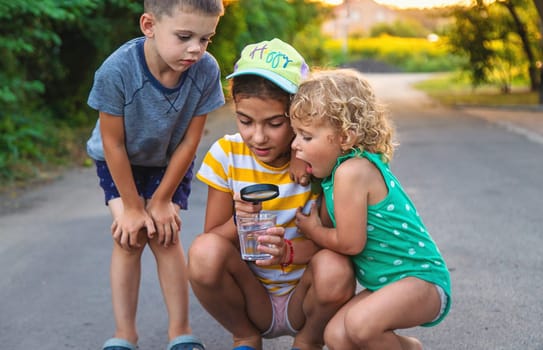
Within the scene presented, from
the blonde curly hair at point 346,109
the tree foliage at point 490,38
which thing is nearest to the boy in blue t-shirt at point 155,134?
the blonde curly hair at point 346,109

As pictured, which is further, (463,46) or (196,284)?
(463,46)

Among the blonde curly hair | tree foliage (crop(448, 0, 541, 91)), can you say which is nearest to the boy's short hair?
the blonde curly hair

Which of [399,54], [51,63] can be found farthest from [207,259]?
[399,54]

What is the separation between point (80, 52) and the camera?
10.7m

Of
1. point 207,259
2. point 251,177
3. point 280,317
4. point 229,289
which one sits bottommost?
point 280,317

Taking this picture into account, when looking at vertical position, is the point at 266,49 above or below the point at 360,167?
above

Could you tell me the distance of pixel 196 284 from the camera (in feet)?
9.74

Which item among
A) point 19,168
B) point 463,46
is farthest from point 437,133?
point 463,46

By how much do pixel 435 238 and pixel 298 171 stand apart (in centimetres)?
253

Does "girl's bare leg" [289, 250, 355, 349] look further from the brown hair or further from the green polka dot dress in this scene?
the brown hair

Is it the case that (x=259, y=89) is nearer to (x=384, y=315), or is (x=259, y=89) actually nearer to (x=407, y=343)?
(x=384, y=315)

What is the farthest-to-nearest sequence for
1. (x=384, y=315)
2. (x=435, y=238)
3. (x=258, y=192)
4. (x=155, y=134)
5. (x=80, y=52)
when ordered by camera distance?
(x=80, y=52)
(x=435, y=238)
(x=155, y=134)
(x=258, y=192)
(x=384, y=315)

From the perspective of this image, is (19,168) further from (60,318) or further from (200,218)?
(60,318)

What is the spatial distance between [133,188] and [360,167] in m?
0.99
